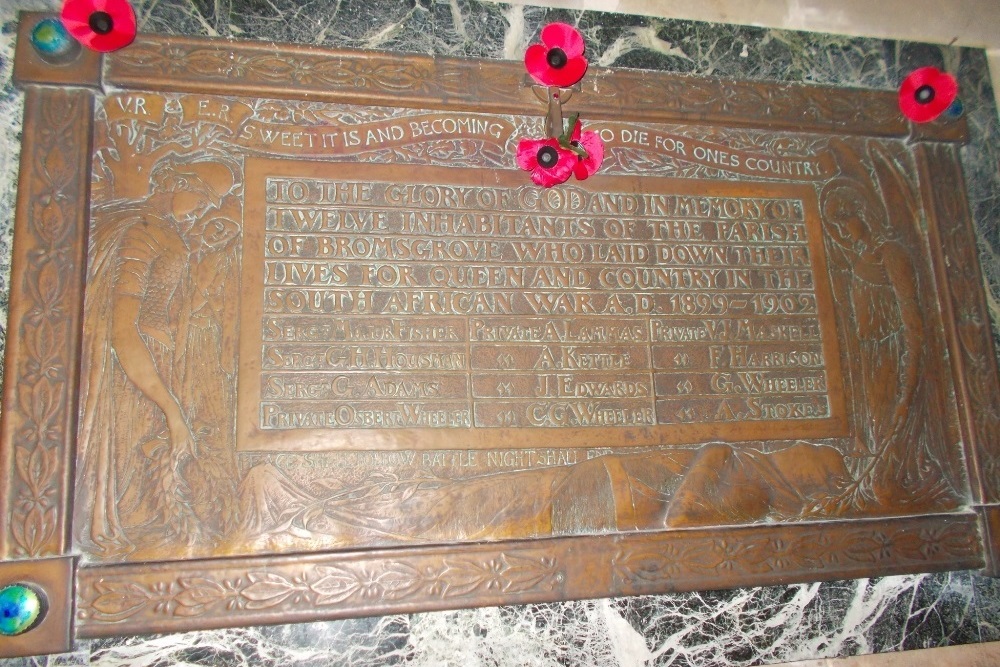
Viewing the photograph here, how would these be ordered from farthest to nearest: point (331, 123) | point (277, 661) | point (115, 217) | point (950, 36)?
point (950, 36)
point (331, 123)
point (115, 217)
point (277, 661)

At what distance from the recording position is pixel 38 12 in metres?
2.31

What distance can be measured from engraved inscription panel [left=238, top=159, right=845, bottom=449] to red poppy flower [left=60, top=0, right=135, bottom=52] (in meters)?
0.61

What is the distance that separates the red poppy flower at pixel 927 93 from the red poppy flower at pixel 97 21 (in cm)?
308

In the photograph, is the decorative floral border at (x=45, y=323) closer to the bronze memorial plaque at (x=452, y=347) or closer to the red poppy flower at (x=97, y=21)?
the bronze memorial plaque at (x=452, y=347)

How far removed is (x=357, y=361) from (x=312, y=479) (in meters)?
0.42

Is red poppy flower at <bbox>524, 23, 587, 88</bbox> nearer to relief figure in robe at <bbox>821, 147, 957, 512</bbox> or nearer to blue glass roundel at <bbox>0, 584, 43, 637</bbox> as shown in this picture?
relief figure in robe at <bbox>821, 147, 957, 512</bbox>

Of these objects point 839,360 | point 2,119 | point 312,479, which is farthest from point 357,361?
point 839,360

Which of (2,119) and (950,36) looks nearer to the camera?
(2,119)

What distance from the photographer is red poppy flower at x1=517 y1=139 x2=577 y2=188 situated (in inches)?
92.0

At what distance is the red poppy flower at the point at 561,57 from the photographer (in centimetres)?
244

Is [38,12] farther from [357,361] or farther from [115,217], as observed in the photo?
[357,361]

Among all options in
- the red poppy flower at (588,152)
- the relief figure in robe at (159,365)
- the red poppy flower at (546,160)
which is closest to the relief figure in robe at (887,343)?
the red poppy flower at (588,152)

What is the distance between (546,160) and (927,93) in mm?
1727

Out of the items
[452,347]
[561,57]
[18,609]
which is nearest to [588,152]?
[561,57]
